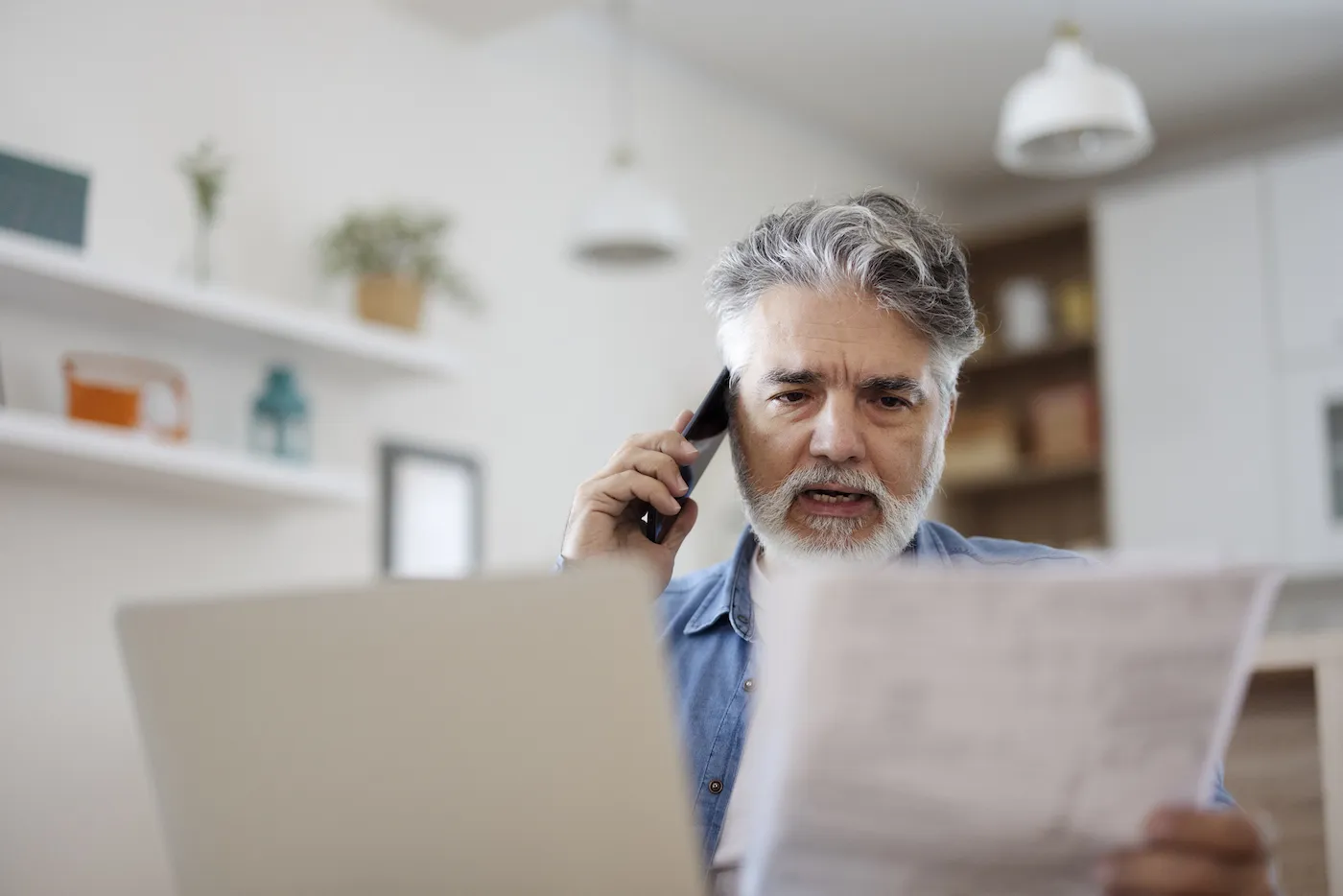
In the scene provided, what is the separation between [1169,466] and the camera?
4375 millimetres

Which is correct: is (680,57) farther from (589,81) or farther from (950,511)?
(950,511)

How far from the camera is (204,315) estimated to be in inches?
104

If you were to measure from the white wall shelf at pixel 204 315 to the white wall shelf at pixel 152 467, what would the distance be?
0.74 ft

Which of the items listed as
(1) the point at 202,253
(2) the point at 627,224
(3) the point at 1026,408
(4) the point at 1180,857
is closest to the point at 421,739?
(4) the point at 1180,857

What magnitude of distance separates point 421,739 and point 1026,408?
4500mm

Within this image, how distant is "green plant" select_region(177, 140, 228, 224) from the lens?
273cm

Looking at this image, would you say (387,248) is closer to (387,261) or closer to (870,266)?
(387,261)

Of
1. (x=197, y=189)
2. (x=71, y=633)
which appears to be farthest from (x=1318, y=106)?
(x=71, y=633)

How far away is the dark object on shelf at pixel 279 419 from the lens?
2.82 meters

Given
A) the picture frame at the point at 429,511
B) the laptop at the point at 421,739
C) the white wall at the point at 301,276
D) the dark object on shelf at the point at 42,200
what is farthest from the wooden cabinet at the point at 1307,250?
the laptop at the point at 421,739

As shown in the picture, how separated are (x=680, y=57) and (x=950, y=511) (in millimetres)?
1950

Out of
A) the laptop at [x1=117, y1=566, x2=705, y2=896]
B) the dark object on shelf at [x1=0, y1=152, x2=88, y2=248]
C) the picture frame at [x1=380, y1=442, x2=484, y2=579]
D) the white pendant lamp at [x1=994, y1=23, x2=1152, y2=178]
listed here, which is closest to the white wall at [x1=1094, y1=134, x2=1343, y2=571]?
the white pendant lamp at [x1=994, y1=23, x2=1152, y2=178]

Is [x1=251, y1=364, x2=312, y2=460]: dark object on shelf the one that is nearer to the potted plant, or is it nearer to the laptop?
the potted plant

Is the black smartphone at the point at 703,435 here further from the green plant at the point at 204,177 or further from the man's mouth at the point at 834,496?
the green plant at the point at 204,177
